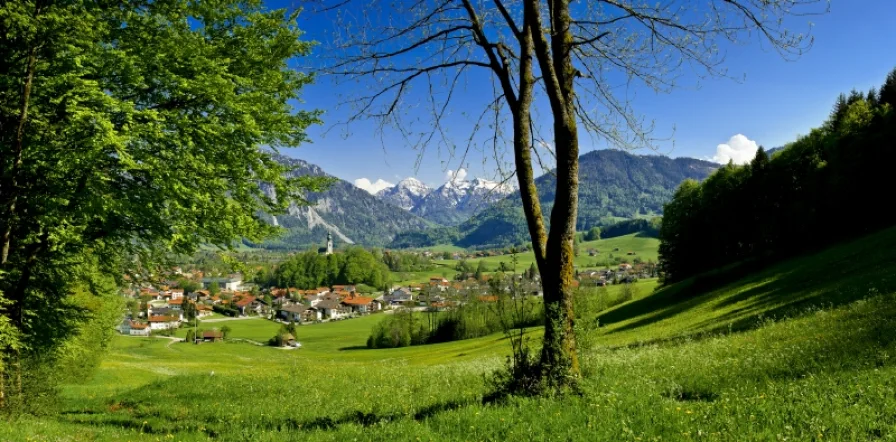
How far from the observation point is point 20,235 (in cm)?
1023

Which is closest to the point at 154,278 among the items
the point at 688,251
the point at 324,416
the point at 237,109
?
the point at 237,109

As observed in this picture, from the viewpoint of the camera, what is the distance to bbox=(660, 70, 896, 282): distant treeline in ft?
145

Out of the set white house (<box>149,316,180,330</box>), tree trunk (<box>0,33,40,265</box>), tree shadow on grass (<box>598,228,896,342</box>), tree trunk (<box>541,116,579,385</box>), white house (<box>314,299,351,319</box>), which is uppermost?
tree trunk (<box>0,33,40,265</box>)

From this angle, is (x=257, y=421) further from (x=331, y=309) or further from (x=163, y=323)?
(x=331, y=309)

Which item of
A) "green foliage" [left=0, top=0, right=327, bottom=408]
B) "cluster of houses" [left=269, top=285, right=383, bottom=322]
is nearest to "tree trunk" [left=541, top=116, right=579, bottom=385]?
"green foliage" [left=0, top=0, right=327, bottom=408]

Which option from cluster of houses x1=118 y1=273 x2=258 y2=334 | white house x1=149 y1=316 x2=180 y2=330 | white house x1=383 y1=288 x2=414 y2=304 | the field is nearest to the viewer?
the field

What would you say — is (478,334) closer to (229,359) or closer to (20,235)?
(229,359)

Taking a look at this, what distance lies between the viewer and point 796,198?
171 feet

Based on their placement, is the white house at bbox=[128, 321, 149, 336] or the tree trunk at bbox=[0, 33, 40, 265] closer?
the tree trunk at bbox=[0, 33, 40, 265]

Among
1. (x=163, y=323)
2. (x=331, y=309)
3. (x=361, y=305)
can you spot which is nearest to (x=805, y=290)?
(x=331, y=309)

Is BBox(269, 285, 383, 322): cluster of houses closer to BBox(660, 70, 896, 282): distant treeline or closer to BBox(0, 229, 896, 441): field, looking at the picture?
BBox(660, 70, 896, 282): distant treeline

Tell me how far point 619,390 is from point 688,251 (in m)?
65.5

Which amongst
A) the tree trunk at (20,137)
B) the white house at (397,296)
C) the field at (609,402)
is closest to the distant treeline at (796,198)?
the field at (609,402)

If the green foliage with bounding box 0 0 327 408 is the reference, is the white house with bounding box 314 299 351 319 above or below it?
below
